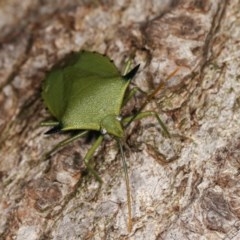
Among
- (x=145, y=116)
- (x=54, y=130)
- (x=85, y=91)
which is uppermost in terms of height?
(x=85, y=91)

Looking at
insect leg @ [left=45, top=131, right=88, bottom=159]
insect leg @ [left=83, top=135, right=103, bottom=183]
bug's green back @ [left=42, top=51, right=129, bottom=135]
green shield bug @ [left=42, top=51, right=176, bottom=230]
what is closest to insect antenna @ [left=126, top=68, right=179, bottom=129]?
green shield bug @ [left=42, top=51, right=176, bottom=230]

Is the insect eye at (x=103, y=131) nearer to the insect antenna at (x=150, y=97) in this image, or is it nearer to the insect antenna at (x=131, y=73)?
the insect antenna at (x=150, y=97)

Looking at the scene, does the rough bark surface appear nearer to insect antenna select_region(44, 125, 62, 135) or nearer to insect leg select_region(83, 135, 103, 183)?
insect leg select_region(83, 135, 103, 183)

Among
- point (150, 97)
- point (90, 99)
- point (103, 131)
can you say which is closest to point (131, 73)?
point (150, 97)

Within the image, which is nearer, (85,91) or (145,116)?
(145,116)

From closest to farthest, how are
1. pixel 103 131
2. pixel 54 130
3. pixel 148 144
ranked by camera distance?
1. pixel 148 144
2. pixel 103 131
3. pixel 54 130

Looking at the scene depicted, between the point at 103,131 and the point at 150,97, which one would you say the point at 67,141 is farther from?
the point at 150,97

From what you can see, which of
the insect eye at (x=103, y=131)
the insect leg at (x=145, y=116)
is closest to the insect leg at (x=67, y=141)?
the insect eye at (x=103, y=131)

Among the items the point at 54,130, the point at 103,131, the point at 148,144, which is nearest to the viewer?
the point at 148,144
